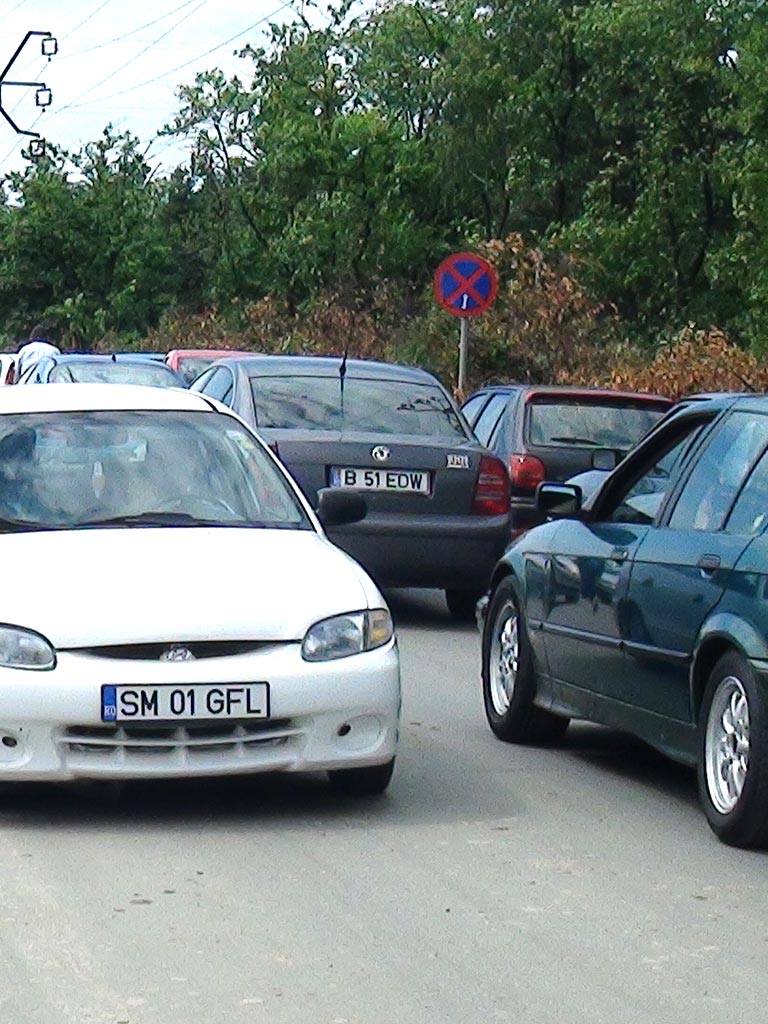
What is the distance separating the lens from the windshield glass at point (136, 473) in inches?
347

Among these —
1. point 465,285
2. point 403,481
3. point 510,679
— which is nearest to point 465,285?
point 465,285

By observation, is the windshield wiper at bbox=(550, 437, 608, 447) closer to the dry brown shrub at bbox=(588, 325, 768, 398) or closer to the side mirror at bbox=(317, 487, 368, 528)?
the dry brown shrub at bbox=(588, 325, 768, 398)

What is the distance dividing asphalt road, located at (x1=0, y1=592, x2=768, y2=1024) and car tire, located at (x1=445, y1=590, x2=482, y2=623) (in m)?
5.75

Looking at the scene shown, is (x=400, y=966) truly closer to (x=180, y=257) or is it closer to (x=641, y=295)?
(x=641, y=295)

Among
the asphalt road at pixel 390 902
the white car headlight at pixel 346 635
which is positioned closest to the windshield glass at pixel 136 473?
the white car headlight at pixel 346 635

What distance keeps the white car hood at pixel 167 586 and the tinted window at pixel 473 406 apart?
31.5 feet

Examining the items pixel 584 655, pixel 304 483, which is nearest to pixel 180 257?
pixel 304 483

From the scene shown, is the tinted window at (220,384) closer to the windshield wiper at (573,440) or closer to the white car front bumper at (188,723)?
Result: the windshield wiper at (573,440)

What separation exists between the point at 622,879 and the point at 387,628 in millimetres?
1432

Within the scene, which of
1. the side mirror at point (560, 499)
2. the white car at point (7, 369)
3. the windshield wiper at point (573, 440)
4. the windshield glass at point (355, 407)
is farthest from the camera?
the white car at point (7, 369)

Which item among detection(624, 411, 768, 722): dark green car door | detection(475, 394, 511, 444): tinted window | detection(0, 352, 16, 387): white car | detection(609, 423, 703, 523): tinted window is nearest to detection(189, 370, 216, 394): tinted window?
detection(475, 394, 511, 444): tinted window

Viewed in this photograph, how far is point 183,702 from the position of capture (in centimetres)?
766

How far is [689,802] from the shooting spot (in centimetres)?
873

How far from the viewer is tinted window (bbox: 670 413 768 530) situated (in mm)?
8164
